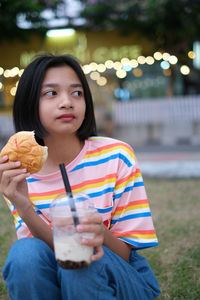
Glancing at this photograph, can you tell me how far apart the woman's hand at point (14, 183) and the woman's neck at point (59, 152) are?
0.33 metres

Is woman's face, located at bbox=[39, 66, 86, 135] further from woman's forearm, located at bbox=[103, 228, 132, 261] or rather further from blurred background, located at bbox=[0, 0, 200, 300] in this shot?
blurred background, located at bbox=[0, 0, 200, 300]

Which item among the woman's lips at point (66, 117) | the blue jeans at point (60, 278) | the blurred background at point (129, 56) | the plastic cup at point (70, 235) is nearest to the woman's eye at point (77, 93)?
the woman's lips at point (66, 117)

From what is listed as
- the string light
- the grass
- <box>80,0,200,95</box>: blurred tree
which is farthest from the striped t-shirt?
the string light

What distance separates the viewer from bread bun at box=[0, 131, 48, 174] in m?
1.46

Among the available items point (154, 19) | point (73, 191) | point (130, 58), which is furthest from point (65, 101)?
point (130, 58)

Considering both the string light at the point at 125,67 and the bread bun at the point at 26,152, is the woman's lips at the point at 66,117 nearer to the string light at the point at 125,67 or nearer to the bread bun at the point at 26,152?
the bread bun at the point at 26,152

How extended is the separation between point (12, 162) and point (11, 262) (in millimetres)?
402

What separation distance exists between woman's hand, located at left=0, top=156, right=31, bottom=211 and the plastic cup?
180 millimetres

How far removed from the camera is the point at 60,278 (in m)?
1.46

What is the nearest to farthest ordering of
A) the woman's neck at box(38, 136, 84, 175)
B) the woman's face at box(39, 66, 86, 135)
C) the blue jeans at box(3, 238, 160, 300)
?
the blue jeans at box(3, 238, 160, 300) → the woman's face at box(39, 66, 86, 135) → the woman's neck at box(38, 136, 84, 175)

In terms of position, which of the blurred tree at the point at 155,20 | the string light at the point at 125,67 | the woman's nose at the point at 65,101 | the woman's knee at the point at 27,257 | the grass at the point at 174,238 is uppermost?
the blurred tree at the point at 155,20

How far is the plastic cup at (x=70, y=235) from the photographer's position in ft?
4.04

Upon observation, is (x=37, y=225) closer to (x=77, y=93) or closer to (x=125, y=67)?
(x=77, y=93)

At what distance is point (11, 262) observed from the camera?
1418mm
